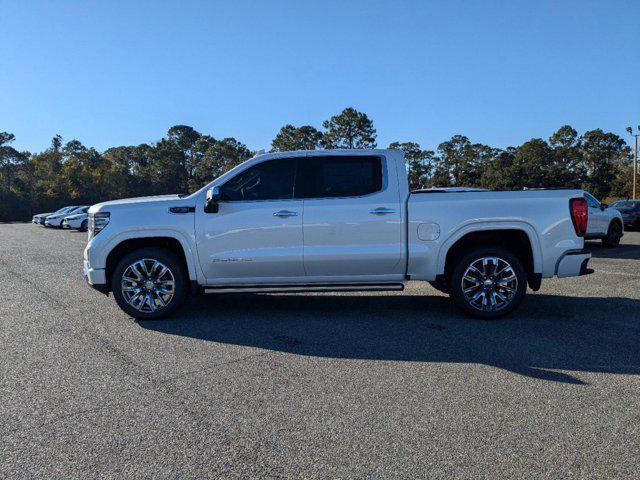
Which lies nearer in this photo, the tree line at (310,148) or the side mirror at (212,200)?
the side mirror at (212,200)

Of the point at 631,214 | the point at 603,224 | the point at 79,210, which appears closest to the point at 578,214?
the point at 603,224

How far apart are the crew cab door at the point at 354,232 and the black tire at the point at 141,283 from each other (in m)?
1.58

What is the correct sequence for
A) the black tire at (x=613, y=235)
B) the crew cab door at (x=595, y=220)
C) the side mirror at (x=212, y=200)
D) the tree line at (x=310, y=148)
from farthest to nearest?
the tree line at (x=310, y=148), the black tire at (x=613, y=235), the crew cab door at (x=595, y=220), the side mirror at (x=212, y=200)

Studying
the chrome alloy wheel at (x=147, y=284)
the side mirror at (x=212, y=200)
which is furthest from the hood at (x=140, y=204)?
the chrome alloy wheel at (x=147, y=284)

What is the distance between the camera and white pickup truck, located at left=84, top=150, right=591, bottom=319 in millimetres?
6023

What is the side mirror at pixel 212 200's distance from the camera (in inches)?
235

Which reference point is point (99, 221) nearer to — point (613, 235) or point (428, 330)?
point (428, 330)

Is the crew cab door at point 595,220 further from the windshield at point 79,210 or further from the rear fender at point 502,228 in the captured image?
the windshield at point 79,210

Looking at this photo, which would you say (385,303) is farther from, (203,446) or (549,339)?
(203,446)

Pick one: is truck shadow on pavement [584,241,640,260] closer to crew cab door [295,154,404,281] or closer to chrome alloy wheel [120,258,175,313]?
crew cab door [295,154,404,281]

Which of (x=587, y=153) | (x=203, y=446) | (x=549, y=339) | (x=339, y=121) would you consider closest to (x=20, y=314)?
(x=203, y=446)

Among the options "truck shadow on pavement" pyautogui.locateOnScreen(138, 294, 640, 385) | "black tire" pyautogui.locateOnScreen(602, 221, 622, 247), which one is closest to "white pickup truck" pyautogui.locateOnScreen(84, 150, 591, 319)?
"truck shadow on pavement" pyautogui.locateOnScreen(138, 294, 640, 385)

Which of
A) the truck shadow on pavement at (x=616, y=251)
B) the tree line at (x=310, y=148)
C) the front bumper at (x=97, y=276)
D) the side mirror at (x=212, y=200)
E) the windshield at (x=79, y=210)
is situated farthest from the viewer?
the tree line at (x=310, y=148)

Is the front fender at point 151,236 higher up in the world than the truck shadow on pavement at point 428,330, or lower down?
higher up
